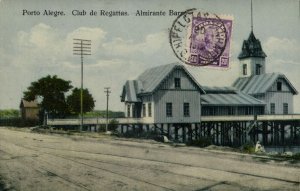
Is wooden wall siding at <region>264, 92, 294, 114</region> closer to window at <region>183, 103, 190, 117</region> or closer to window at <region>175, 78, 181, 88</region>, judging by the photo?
window at <region>183, 103, 190, 117</region>

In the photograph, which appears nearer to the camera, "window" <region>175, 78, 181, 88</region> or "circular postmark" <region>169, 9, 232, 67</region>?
"circular postmark" <region>169, 9, 232, 67</region>

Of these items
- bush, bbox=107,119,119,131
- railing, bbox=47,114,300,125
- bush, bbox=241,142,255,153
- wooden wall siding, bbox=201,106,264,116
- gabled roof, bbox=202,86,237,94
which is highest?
gabled roof, bbox=202,86,237,94

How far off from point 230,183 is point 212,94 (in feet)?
104

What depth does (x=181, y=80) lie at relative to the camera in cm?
3728

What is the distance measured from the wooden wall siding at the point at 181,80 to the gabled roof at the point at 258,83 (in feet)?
→ 35.0

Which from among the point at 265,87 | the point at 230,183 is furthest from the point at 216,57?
the point at 265,87

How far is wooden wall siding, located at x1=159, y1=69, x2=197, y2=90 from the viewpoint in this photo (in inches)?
1453

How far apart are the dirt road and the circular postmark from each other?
450cm

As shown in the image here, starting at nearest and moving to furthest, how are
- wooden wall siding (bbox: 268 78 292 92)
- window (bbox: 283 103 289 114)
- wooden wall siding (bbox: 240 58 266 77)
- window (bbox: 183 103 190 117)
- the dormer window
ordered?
the dormer window < window (bbox: 183 103 190 117) < wooden wall siding (bbox: 268 78 292 92) < window (bbox: 283 103 289 114) < wooden wall siding (bbox: 240 58 266 77)

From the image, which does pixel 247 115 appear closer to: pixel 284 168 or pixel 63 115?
pixel 63 115

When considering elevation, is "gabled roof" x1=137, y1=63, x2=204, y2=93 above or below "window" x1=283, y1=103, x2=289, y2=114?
above

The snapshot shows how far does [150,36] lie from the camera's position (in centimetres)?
2020

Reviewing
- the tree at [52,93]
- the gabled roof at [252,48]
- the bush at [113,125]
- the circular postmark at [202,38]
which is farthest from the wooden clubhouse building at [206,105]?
the circular postmark at [202,38]

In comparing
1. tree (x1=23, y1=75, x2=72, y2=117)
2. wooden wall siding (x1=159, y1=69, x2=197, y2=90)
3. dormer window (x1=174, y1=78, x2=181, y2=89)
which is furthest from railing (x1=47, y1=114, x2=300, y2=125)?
tree (x1=23, y1=75, x2=72, y2=117)
